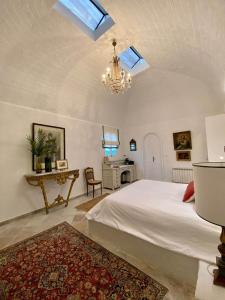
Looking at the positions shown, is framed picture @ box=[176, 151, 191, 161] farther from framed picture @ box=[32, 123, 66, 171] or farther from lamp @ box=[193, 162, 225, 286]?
lamp @ box=[193, 162, 225, 286]

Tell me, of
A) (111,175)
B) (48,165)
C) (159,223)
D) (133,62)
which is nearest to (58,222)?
(48,165)

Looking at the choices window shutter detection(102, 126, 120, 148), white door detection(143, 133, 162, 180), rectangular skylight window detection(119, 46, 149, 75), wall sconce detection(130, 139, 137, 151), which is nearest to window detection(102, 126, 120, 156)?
window shutter detection(102, 126, 120, 148)

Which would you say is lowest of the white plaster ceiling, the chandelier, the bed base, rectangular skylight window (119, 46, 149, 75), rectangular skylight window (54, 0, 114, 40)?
the bed base

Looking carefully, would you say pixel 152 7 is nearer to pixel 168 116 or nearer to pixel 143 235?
pixel 143 235

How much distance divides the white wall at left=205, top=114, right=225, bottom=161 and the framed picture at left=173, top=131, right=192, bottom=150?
4.10ft

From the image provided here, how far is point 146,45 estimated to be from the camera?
3.20 metres

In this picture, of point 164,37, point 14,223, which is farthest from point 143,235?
point 164,37

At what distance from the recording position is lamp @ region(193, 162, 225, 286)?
71cm

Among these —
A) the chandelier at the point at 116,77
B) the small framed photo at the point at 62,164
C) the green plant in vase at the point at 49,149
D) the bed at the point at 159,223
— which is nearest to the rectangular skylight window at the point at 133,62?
the chandelier at the point at 116,77

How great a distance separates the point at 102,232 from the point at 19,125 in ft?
9.75

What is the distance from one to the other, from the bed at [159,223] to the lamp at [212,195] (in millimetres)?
567

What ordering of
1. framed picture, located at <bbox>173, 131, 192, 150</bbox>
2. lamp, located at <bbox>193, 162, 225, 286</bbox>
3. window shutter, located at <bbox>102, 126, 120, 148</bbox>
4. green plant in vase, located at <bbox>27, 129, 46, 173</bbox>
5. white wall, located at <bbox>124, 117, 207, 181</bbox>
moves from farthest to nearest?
window shutter, located at <bbox>102, 126, 120, 148</bbox> < framed picture, located at <bbox>173, 131, 192, 150</bbox> < white wall, located at <bbox>124, 117, 207, 181</bbox> < green plant in vase, located at <bbox>27, 129, 46, 173</bbox> < lamp, located at <bbox>193, 162, 225, 286</bbox>

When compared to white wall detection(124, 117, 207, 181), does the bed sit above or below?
below

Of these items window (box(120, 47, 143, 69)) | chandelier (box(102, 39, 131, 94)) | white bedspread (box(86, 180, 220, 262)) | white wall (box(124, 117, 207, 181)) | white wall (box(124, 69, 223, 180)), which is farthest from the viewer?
white wall (box(124, 117, 207, 181))
